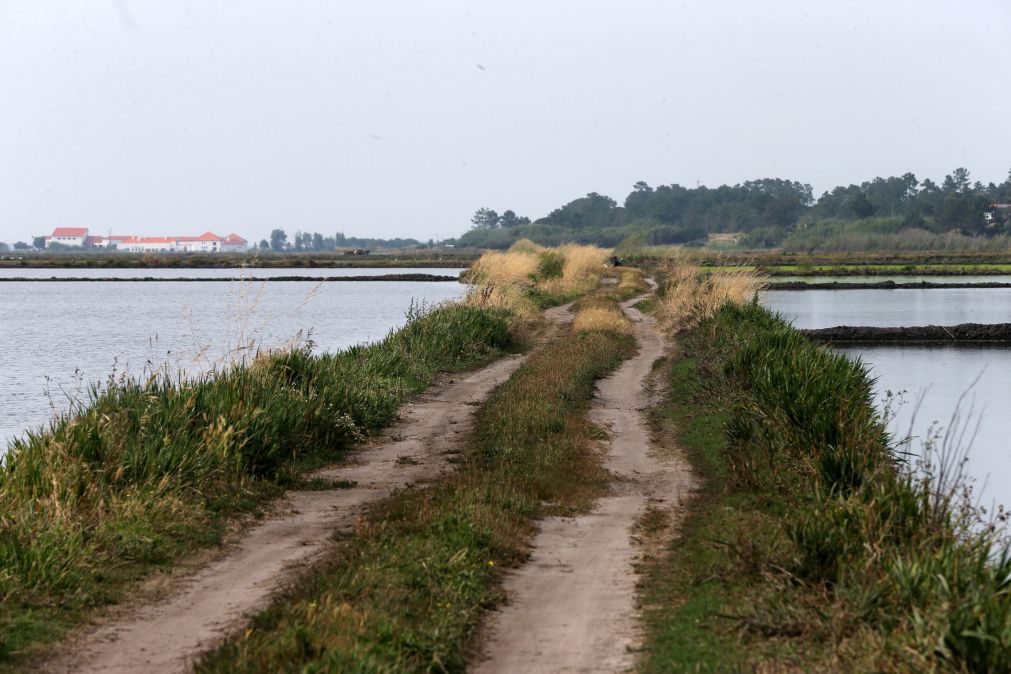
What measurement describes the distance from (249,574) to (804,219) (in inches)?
6613

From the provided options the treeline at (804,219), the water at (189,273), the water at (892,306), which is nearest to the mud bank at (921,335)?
the water at (892,306)

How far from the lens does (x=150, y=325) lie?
43594 millimetres

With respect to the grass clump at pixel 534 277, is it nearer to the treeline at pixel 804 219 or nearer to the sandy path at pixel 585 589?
the sandy path at pixel 585 589

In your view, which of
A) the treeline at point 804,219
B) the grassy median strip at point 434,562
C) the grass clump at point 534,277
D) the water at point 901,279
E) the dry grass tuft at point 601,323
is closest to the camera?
the grassy median strip at point 434,562

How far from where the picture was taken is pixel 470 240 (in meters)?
192

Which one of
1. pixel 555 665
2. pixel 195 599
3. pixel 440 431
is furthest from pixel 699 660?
pixel 440 431

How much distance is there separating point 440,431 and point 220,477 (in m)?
5.08

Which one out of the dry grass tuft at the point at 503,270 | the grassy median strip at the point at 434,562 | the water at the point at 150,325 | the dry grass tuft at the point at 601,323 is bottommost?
the water at the point at 150,325

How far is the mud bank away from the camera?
3631 centimetres

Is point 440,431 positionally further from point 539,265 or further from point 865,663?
point 539,265

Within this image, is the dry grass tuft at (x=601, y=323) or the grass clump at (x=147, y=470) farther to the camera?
the dry grass tuft at (x=601, y=323)

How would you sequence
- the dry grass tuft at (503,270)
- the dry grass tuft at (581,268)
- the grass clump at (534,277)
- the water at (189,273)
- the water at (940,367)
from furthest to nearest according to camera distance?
the water at (189,273)
the dry grass tuft at (581,268)
the dry grass tuft at (503,270)
the grass clump at (534,277)
the water at (940,367)

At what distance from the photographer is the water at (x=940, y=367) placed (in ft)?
56.1

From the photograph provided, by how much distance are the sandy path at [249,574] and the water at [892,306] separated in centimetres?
2546
